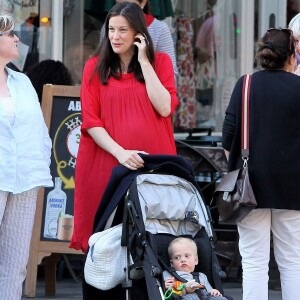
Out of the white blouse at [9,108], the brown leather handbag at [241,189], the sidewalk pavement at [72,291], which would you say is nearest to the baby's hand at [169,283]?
the brown leather handbag at [241,189]

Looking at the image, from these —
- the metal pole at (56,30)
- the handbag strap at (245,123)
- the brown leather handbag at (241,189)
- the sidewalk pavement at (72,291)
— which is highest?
the metal pole at (56,30)

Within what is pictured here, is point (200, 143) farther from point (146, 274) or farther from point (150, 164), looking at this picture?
point (146, 274)

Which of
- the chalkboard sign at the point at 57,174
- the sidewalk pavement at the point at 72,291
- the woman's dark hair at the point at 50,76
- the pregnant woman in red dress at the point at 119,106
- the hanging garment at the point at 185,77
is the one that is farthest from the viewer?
the hanging garment at the point at 185,77

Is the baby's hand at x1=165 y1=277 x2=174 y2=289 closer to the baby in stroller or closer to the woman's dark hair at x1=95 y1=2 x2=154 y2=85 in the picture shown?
the baby in stroller

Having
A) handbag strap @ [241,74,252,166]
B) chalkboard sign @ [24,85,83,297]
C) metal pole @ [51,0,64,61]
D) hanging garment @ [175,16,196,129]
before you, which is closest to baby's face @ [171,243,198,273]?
handbag strap @ [241,74,252,166]

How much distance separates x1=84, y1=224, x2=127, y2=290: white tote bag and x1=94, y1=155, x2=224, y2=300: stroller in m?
0.09

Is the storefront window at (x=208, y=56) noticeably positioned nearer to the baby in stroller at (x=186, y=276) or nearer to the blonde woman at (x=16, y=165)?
the blonde woman at (x=16, y=165)

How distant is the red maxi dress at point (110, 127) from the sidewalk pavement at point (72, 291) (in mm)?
1600

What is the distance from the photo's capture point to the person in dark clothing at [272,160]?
6.81 m

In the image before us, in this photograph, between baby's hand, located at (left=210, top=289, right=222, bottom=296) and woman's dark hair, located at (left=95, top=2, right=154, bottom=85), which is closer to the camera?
baby's hand, located at (left=210, top=289, right=222, bottom=296)

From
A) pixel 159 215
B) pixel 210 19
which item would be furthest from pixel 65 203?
pixel 210 19

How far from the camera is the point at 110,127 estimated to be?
283 inches

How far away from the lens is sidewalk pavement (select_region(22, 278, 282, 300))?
8.84 m

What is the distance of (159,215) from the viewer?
263 inches
